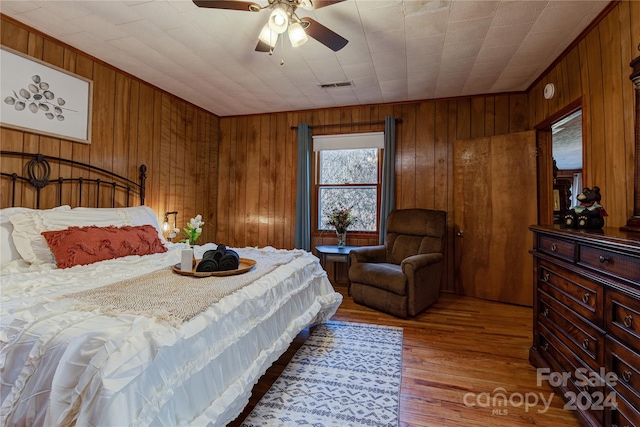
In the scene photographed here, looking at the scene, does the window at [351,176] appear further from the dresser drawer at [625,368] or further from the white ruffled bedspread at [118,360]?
the dresser drawer at [625,368]

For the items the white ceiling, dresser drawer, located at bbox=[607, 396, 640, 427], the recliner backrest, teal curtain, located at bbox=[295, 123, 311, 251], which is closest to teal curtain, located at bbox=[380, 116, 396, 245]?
the recliner backrest

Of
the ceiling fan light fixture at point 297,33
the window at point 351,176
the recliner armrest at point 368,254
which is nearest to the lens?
the ceiling fan light fixture at point 297,33

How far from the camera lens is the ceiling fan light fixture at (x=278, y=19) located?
6.05ft

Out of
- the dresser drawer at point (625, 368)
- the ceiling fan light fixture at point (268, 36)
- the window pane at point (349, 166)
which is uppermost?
the ceiling fan light fixture at point (268, 36)

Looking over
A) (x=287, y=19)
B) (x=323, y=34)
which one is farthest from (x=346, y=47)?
(x=287, y=19)

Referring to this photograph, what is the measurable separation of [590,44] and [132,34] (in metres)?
3.84

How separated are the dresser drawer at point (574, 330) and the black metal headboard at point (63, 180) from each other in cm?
395

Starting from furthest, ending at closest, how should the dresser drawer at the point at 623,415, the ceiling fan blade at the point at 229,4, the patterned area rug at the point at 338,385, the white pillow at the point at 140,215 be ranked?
the white pillow at the point at 140,215, the ceiling fan blade at the point at 229,4, the patterned area rug at the point at 338,385, the dresser drawer at the point at 623,415

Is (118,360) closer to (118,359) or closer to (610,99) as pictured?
(118,359)

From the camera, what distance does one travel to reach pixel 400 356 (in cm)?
233

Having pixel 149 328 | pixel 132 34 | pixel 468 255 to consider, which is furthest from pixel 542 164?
pixel 132 34

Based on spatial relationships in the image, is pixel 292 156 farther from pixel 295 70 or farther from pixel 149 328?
pixel 149 328

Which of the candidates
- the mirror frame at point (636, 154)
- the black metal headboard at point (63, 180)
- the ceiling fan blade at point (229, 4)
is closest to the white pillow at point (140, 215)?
the black metal headboard at point (63, 180)

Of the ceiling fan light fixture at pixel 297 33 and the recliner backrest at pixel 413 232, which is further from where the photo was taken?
the recliner backrest at pixel 413 232
